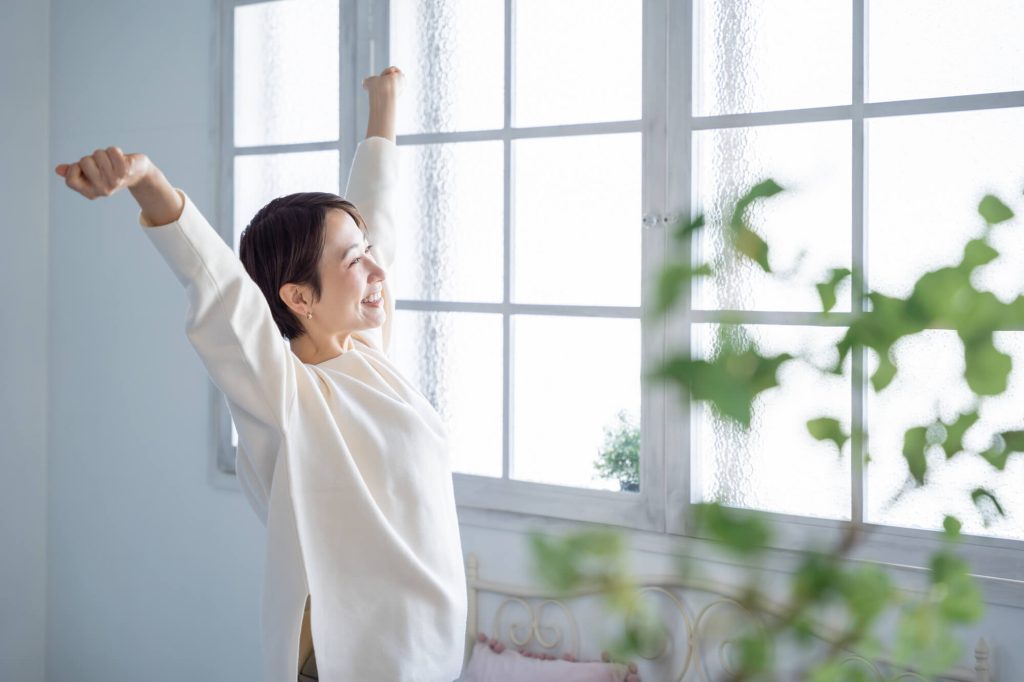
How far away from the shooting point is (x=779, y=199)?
6.30ft

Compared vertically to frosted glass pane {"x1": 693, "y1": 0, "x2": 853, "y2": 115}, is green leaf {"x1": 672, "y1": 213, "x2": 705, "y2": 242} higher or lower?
lower

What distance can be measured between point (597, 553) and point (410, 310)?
7.17 ft

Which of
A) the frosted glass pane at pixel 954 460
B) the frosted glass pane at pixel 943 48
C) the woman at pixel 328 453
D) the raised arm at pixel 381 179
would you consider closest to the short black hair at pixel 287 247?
the woman at pixel 328 453

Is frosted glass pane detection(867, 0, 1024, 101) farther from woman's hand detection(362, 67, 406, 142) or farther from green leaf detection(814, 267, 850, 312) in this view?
green leaf detection(814, 267, 850, 312)

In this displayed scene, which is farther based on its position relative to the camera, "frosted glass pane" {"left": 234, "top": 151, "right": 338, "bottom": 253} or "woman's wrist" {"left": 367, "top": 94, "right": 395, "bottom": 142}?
"frosted glass pane" {"left": 234, "top": 151, "right": 338, "bottom": 253}

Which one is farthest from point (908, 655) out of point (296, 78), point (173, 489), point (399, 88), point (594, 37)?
point (173, 489)

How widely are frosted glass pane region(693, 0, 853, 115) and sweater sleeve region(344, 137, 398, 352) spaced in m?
0.68

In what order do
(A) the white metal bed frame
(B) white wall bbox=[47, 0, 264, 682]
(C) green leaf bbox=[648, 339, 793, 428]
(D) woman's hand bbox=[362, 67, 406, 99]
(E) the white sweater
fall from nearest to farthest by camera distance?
(C) green leaf bbox=[648, 339, 793, 428] → (E) the white sweater → (D) woman's hand bbox=[362, 67, 406, 99] → (A) the white metal bed frame → (B) white wall bbox=[47, 0, 264, 682]

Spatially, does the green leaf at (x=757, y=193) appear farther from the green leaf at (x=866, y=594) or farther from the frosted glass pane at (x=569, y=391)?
the frosted glass pane at (x=569, y=391)

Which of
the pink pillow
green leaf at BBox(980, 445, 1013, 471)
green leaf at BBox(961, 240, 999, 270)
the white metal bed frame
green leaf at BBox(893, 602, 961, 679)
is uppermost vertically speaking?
green leaf at BBox(961, 240, 999, 270)

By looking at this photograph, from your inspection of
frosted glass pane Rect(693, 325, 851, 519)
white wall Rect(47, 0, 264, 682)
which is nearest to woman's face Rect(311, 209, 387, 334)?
frosted glass pane Rect(693, 325, 851, 519)

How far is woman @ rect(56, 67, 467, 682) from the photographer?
128 cm

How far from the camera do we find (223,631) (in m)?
2.71

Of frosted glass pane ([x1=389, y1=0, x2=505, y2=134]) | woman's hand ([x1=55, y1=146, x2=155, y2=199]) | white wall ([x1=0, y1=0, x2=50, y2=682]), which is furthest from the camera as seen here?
white wall ([x1=0, y1=0, x2=50, y2=682])
